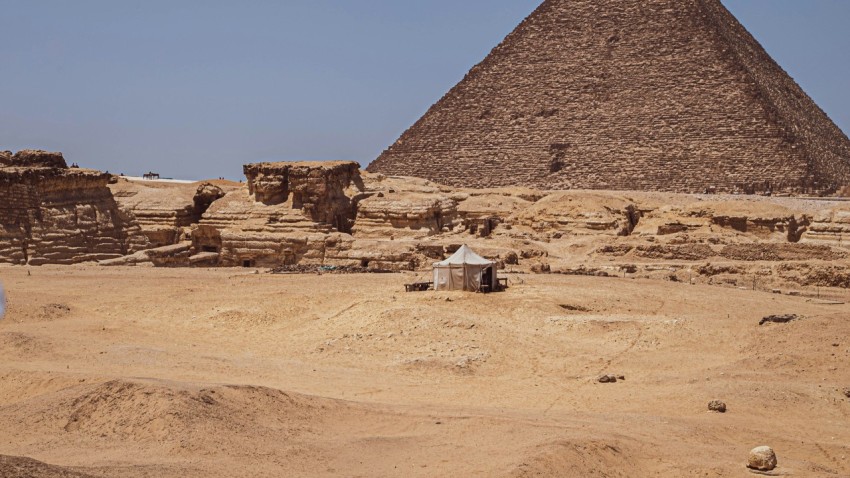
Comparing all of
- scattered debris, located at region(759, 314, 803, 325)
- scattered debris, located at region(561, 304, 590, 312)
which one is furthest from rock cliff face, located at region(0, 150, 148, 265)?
scattered debris, located at region(759, 314, 803, 325)

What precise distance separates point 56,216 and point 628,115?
63436 millimetres

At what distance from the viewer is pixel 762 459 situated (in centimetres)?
962

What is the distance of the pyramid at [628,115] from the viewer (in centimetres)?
7394

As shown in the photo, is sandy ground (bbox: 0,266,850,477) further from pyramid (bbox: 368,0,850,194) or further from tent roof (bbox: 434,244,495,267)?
pyramid (bbox: 368,0,850,194)

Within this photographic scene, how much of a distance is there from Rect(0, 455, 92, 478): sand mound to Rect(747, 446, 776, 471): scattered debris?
521 centimetres

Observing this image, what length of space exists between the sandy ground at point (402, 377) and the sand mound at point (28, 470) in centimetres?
2

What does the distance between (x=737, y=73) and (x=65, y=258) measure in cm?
6735

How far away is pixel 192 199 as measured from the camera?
1119 inches

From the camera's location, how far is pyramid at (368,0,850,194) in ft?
243

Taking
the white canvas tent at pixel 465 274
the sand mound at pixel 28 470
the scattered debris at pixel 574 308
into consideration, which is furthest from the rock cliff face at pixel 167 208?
the sand mound at pixel 28 470

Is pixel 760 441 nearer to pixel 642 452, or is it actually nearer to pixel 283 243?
pixel 642 452

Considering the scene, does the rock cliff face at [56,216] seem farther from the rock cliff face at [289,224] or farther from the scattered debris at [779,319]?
the scattered debris at [779,319]

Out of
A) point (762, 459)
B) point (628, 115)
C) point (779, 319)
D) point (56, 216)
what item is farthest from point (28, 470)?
point (628, 115)

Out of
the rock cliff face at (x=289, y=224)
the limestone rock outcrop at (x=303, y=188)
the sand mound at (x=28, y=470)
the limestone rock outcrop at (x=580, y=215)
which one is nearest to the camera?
the sand mound at (x=28, y=470)
